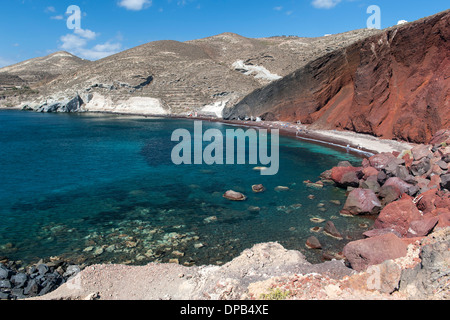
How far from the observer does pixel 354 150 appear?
107ft

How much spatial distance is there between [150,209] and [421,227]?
519 inches

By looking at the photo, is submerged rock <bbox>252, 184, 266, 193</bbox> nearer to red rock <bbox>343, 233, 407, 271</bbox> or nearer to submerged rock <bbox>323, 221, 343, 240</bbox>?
submerged rock <bbox>323, 221, 343, 240</bbox>

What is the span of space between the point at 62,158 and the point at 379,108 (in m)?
35.1

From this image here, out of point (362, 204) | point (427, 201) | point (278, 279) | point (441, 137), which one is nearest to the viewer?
point (278, 279)

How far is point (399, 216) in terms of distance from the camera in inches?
551

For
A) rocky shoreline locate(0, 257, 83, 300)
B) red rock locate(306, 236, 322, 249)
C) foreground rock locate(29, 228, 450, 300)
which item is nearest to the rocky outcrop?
foreground rock locate(29, 228, 450, 300)

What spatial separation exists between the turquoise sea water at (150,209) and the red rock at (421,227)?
233cm

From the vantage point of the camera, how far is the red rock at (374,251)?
10.1m

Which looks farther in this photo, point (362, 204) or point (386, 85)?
point (386, 85)

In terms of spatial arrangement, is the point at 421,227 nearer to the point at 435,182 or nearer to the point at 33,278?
the point at 435,182

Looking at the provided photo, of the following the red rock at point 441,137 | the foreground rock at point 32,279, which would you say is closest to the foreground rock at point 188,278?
the foreground rock at point 32,279

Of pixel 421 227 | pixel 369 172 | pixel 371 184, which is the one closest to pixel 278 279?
pixel 421 227

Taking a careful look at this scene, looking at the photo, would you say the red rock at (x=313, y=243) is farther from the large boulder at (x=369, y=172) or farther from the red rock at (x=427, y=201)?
the large boulder at (x=369, y=172)
